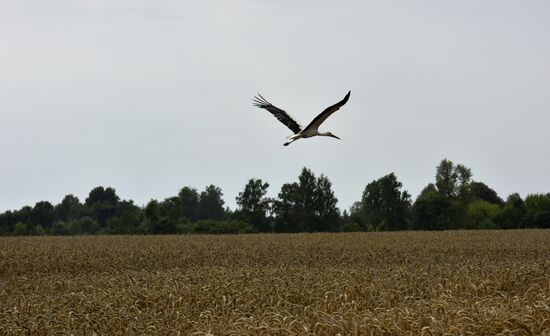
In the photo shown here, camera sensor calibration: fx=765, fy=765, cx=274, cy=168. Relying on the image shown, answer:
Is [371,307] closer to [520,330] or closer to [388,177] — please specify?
[520,330]

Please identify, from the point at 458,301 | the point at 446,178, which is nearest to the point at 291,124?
the point at 458,301

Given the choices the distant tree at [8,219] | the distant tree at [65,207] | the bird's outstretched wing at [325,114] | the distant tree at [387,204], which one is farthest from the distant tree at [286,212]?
the distant tree at [65,207]

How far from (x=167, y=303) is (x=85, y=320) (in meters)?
2.12

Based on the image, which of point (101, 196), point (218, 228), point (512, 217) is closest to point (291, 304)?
point (218, 228)

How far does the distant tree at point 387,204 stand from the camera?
95.6 meters

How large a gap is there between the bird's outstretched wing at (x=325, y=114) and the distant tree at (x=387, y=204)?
78009 millimetres

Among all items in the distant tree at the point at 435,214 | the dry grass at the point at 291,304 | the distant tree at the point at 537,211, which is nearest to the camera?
the dry grass at the point at 291,304

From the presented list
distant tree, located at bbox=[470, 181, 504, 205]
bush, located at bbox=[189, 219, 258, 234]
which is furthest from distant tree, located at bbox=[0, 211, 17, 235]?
distant tree, located at bbox=[470, 181, 504, 205]

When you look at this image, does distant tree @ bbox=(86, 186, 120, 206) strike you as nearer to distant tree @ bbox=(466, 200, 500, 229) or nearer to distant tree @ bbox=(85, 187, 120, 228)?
distant tree @ bbox=(85, 187, 120, 228)

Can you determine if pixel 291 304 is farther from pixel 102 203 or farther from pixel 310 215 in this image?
pixel 102 203

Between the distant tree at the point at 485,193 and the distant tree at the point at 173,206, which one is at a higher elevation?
the distant tree at the point at 485,193

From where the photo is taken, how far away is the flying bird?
544 inches

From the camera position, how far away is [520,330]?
7465 millimetres

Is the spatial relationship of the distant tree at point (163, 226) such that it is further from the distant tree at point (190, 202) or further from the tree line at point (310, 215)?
the distant tree at point (190, 202)
